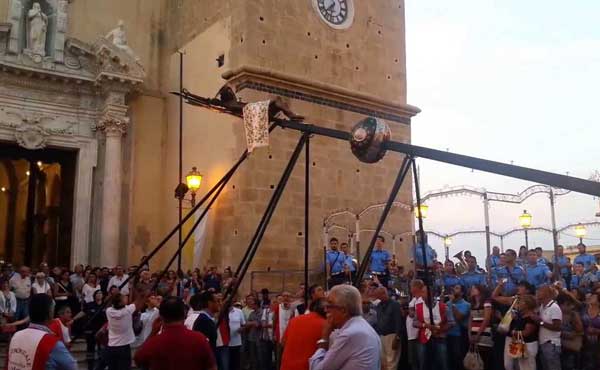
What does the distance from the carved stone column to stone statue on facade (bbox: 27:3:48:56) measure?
230cm

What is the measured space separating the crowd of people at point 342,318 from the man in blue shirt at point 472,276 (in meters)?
0.02

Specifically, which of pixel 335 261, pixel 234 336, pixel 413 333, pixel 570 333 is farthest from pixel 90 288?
pixel 570 333

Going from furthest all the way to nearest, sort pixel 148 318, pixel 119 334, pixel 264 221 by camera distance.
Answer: pixel 148 318
pixel 119 334
pixel 264 221

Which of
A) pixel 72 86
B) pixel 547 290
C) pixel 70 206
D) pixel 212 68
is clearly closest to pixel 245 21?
pixel 212 68

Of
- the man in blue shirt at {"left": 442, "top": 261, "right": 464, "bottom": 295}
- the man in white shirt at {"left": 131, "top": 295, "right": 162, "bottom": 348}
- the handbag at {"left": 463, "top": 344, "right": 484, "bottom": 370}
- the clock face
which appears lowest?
the handbag at {"left": 463, "top": 344, "right": 484, "bottom": 370}

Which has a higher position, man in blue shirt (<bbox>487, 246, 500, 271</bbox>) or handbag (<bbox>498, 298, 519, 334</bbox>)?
man in blue shirt (<bbox>487, 246, 500, 271</bbox>)

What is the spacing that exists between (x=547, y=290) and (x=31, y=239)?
14.1 m

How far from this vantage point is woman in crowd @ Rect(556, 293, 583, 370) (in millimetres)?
8547

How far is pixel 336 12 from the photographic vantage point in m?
18.3

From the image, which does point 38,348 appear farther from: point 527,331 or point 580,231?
point 580,231

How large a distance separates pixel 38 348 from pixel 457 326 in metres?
6.82

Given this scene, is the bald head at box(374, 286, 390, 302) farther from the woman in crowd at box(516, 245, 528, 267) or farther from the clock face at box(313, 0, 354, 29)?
the clock face at box(313, 0, 354, 29)

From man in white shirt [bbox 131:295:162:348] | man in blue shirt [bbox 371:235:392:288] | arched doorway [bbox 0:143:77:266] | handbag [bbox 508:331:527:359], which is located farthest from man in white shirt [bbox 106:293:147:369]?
arched doorway [bbox 0:143:77:266]

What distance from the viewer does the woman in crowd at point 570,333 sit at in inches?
336
